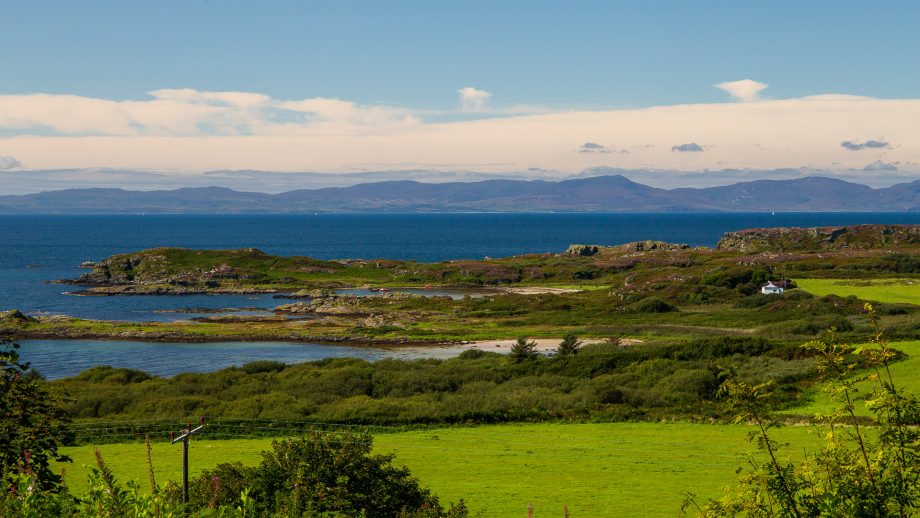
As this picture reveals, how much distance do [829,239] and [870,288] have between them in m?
74.7

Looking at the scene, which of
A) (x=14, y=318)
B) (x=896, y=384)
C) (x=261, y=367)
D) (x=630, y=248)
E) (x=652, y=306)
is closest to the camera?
(x=896, y=384)

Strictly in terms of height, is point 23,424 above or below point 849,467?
below

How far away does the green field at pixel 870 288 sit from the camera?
9756 cm

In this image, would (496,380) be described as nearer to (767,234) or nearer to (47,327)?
(47,327)

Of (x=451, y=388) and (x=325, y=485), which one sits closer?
(x=325, y=485)

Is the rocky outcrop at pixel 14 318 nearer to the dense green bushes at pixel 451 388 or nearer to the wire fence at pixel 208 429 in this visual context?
the dense green bushes at pixel 451 388

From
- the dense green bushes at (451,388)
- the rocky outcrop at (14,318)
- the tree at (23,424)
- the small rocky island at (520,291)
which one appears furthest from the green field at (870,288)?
the rocky outcrop at (14,318)

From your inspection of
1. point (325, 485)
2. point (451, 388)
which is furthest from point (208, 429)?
point (325, 485)

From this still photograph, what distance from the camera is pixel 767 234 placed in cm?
19025

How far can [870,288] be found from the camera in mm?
107812

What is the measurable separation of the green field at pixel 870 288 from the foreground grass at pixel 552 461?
217 feet

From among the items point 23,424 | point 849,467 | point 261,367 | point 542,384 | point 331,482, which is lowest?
point 261,367

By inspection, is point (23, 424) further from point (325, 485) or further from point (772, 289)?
point (772, 289)

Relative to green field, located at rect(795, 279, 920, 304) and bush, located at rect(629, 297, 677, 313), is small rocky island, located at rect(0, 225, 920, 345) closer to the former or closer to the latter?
bush, located at rect(629, 297, 677, 313)
